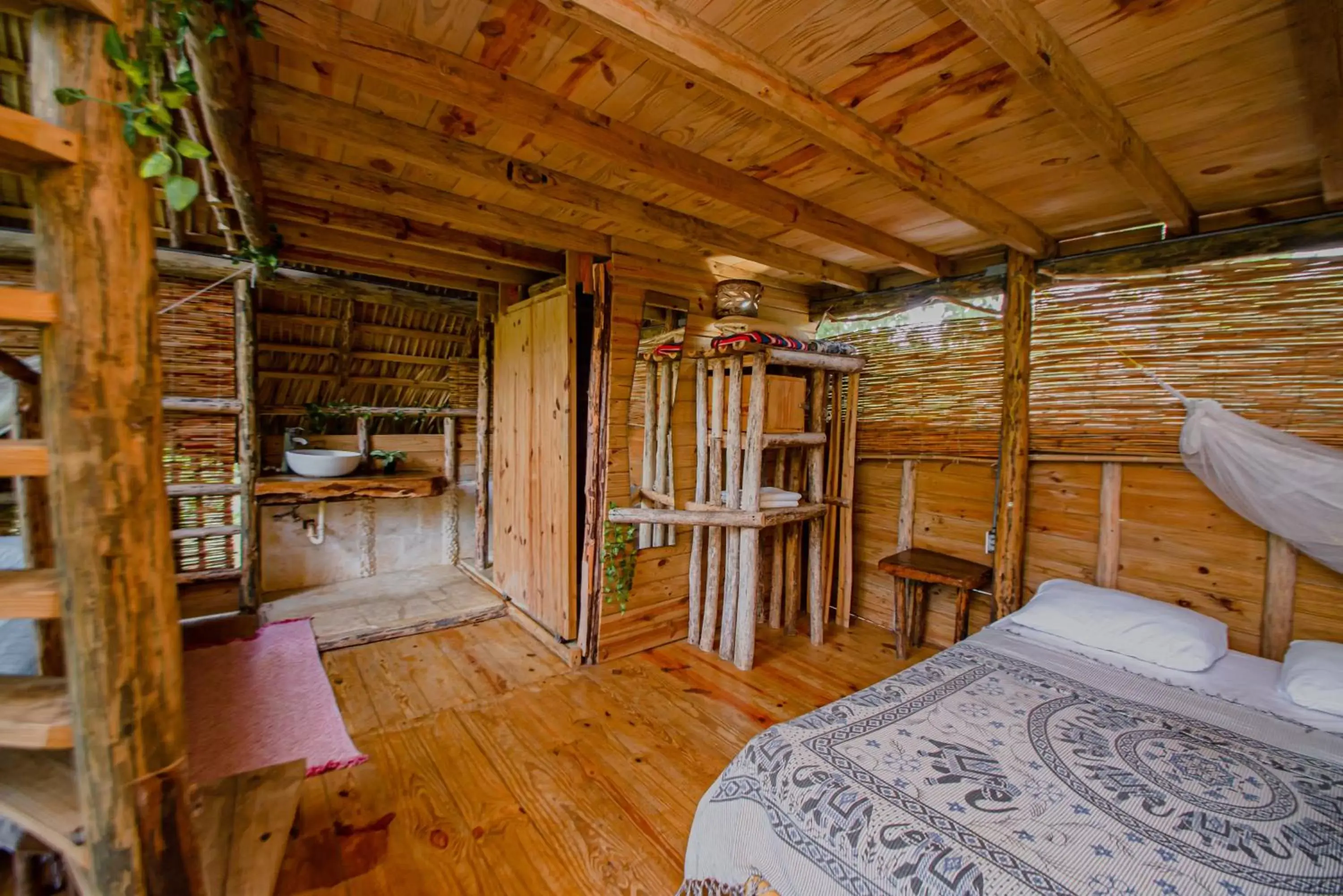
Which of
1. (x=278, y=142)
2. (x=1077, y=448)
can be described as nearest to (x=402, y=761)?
(x=278, y=142)

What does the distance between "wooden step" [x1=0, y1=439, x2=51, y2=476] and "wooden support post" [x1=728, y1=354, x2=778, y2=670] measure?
2.54m

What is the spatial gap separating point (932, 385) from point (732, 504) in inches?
59.5

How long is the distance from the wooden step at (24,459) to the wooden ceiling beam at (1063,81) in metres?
1.82

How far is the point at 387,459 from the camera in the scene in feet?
14.5

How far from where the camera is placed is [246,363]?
3.58 m

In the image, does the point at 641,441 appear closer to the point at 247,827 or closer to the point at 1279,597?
the point at 247,827

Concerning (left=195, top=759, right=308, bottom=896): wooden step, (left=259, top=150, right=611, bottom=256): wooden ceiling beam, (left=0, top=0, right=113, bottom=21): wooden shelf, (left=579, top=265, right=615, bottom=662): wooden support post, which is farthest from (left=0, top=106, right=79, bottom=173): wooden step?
(left=579, top=265, right=615, bottom=662): wooden support post

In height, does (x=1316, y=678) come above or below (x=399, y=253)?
below

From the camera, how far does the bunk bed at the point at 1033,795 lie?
3.85ft

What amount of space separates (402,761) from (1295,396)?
3.96 m

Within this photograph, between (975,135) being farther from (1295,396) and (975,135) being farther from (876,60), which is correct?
(1295,396)

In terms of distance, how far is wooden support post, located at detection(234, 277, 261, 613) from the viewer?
355 cm

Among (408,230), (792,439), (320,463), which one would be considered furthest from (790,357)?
(320,463)

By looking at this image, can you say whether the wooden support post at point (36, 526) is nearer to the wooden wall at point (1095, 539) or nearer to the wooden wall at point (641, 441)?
the wooden wall at point (641, 441)
